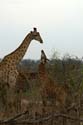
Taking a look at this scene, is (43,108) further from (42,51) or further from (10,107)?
(42,51)

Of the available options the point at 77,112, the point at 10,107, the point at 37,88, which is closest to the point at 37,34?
the point at 37,88

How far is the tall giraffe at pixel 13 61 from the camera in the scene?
345 inches

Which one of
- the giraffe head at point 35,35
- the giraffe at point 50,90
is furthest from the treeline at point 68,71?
the giraffe head at point 35,35

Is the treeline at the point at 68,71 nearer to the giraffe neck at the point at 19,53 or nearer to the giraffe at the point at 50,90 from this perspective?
the giraffe at the point at 50,90

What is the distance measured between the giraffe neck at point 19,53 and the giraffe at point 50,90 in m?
0.71

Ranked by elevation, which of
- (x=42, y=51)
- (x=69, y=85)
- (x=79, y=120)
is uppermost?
(x=42, y=51)

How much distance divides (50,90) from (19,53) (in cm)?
151

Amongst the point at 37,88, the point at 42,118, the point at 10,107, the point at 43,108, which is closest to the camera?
the point at 42,118

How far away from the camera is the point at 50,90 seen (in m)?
8.13

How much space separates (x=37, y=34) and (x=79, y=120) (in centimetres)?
366

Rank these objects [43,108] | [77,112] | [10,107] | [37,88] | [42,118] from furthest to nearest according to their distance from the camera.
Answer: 1. [37,88]
2. [10,107]
3. [43,108]
4. [77,112]
5. [42,118]

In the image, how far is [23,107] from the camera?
7602mm

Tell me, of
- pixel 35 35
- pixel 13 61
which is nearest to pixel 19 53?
pixel 13 61

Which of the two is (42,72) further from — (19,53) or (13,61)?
(19,53)
